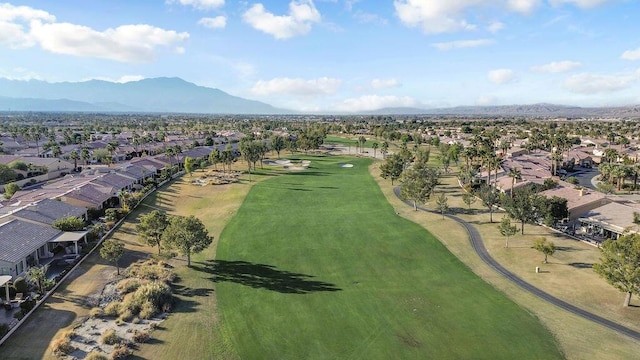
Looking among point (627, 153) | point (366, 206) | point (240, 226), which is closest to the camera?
point (240, 226)

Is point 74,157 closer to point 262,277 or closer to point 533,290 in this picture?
point 262,277

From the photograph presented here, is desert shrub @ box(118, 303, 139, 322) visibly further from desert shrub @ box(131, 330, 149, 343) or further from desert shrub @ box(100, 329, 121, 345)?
desert shrub @ box(131, 330, 149, 343)

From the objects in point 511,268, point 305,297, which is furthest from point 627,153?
point 305,297

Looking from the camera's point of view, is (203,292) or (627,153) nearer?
(203,292)

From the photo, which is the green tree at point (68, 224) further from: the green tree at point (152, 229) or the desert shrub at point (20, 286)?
the desert shrub at point (20, 286)

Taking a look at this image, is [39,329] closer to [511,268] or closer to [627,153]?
[511,268]

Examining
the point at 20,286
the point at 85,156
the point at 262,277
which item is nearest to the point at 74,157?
the point at 85,156
